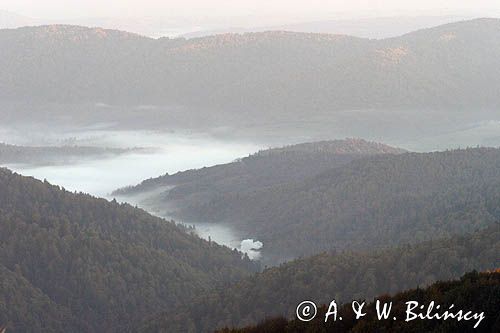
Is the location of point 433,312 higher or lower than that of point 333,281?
higher

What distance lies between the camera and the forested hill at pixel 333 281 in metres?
134

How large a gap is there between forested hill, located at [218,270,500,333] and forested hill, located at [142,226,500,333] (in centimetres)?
9161

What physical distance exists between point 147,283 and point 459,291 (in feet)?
536

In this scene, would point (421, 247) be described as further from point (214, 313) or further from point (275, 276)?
point (214, 313)

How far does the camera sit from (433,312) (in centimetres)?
3434

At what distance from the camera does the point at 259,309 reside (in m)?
140

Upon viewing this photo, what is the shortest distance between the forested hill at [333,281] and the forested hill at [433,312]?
9161 centimetres

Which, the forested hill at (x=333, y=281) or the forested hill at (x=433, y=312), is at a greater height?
the forested hill at (x=433, y=312)

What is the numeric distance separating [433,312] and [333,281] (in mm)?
111088

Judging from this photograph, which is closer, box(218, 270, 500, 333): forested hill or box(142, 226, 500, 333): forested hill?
box(218, 270, 500, 333): forested hill

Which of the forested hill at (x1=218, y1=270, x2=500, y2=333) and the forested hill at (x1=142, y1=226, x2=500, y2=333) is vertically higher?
the forested hill at (x1=218, y1=270, x2=500, y2=333)

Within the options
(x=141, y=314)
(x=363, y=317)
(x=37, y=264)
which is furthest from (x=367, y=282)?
(x=363, y=317)

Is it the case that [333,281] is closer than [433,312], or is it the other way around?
[433,312]

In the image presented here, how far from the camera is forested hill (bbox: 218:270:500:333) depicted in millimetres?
32188
